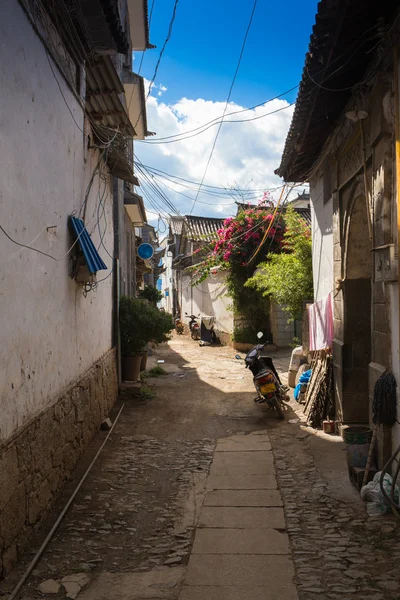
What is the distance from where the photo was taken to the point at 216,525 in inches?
175

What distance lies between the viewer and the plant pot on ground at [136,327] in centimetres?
1055

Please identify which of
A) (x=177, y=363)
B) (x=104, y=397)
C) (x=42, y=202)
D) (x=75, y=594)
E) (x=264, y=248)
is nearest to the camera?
(x=75, y=594)

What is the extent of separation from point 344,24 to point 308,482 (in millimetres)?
4711

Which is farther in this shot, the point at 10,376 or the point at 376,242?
the point at 376,242

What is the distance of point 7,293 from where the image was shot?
3.67m

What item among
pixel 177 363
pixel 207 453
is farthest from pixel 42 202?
pixel 177 363

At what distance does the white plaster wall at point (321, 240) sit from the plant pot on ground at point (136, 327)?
3.39m

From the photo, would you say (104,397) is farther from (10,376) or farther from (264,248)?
(264,248)

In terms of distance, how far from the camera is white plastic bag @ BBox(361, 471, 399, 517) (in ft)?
14.5

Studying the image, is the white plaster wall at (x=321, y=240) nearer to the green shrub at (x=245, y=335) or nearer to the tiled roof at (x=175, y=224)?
the green shrub at (x=245, y=335)

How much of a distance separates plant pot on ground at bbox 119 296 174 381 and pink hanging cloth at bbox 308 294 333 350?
330 cm

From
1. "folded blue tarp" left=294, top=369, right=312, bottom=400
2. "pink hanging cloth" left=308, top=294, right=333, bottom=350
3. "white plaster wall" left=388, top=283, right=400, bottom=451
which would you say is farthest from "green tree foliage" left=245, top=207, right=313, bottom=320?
"white plaster wall" left=388, top=283, right=400, bottom=451

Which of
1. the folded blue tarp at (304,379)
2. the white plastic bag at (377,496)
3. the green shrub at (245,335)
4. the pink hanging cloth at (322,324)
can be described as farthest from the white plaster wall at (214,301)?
the white plastic bag at (377,496)

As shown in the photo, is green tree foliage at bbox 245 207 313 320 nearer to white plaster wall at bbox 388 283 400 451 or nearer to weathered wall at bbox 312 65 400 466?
weathered wall at bbox 312 65 400 466
